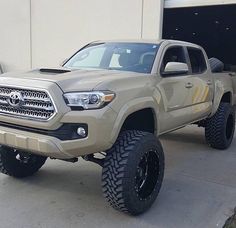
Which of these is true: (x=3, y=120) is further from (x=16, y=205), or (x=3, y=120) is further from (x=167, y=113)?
(x=167, y=113)

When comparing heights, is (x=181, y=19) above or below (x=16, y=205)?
above

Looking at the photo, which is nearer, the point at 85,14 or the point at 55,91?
the point at 55,91

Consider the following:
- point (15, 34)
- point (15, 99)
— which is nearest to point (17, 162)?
point (15, 99)

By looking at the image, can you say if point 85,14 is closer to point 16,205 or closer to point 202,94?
point 202,94

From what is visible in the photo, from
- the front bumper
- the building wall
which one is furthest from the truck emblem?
the building wall

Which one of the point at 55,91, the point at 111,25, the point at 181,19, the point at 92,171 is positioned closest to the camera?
the point at 55,91

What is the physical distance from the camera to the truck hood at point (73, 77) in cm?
380

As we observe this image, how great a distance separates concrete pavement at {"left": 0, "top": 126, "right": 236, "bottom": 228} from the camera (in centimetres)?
399

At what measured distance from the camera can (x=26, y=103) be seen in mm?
3869

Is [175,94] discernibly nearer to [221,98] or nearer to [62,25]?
[221,98]

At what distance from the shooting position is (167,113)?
16.0 ft

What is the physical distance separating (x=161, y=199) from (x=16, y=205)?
158cm

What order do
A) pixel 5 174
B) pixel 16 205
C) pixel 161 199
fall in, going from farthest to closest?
pixel 5 174, pixel 161 199, pixel 16 205

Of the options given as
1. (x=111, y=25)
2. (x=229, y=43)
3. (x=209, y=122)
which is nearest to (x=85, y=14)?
(x=111, y=25)
